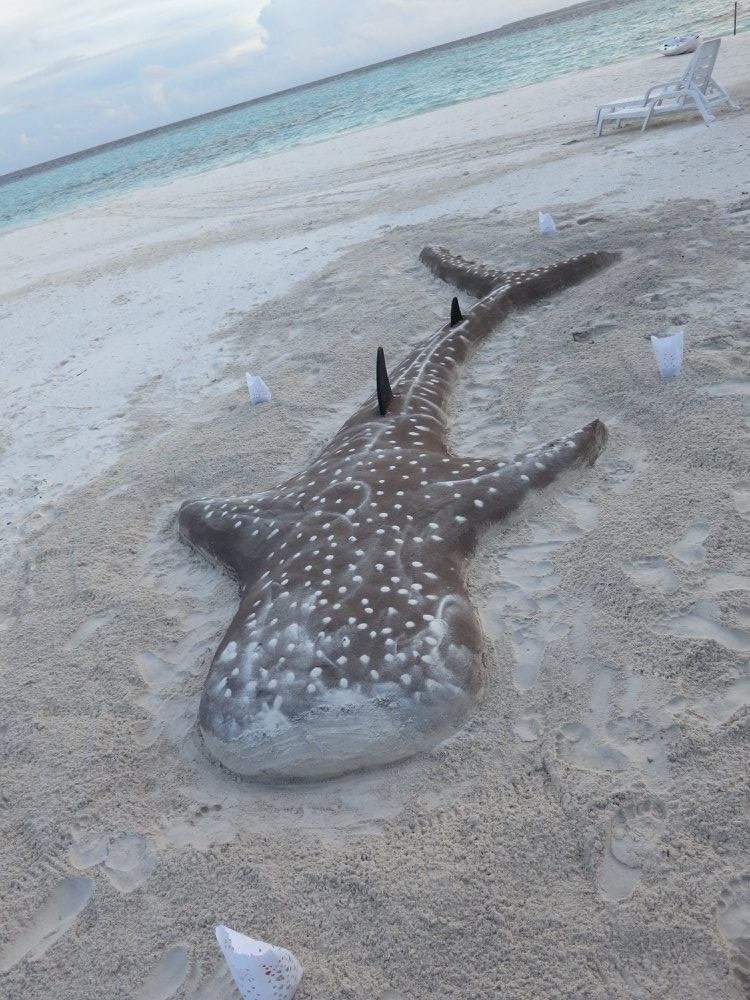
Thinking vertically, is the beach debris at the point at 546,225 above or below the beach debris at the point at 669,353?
below

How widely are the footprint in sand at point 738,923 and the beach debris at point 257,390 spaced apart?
3.89m

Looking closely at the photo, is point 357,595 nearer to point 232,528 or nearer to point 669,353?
point 232,528

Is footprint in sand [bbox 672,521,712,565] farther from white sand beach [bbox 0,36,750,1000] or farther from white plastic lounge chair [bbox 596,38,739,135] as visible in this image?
white plastic lounge chair [bbox 596,38,739,135]

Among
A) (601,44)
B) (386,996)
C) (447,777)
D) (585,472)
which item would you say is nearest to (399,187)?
(585,472)

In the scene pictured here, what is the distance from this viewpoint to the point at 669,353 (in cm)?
379

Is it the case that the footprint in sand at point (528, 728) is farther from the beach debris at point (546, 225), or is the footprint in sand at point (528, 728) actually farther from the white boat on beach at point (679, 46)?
the white boat on beach at point (679, 46)

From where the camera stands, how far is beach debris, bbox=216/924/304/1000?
1712mm

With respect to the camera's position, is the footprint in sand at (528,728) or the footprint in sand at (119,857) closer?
the footprint in sand at (119,857)

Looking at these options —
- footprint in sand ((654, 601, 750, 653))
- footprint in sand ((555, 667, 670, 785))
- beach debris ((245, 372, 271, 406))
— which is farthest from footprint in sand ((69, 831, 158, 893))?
beach debris ((245, 372, 271, 406))

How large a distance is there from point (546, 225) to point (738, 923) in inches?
224

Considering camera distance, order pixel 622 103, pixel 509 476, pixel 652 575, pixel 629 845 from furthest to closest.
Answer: pixel 622 103, pixel 509 476, pixel 652 575, pixel 629 845

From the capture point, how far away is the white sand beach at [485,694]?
186cm

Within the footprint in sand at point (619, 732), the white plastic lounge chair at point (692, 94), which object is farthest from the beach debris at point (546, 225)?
the footprint in sand at point (619, 732)

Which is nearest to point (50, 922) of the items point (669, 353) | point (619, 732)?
point (619, 732)
